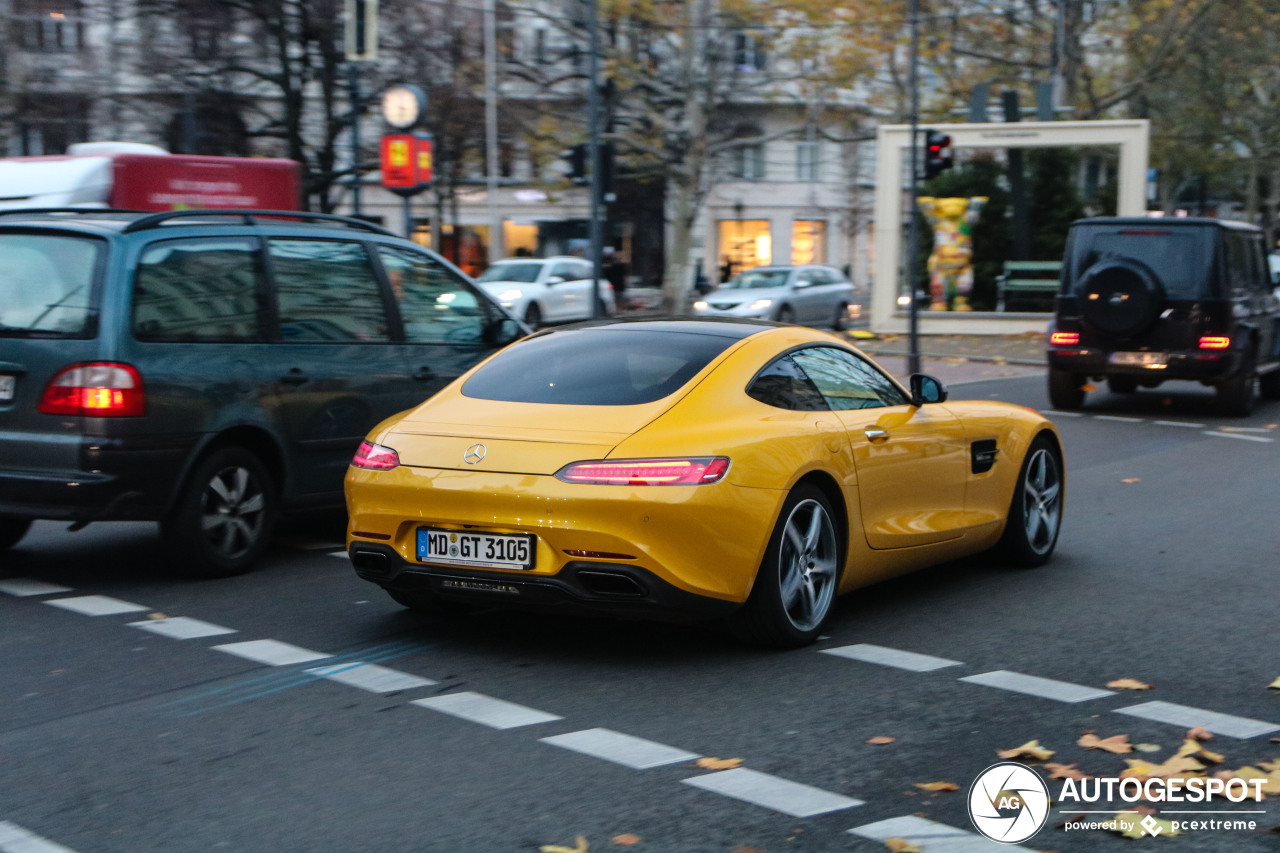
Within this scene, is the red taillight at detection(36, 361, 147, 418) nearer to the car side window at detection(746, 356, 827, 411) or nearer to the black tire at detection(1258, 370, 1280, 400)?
the car side window at detection(746, 356, 827, 411)

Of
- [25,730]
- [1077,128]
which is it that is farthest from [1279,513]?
[1077,128]

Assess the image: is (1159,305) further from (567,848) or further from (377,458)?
(567,848)

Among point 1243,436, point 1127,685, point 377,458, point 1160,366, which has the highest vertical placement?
point 377,458

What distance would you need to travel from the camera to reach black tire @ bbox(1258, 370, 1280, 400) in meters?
18.7

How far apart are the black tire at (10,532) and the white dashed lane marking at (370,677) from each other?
3287 mm

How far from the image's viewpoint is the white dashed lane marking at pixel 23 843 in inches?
157

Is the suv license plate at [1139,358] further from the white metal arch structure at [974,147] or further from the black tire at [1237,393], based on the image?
the white metal arch structure at [974,147]

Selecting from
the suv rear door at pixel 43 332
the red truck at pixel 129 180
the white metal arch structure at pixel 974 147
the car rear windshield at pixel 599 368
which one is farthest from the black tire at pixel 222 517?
the white metal arch structure at pixel 974 147

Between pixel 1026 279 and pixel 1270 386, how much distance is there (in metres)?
12.7

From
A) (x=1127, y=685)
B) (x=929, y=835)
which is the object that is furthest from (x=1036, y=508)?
(x=929, y=835)

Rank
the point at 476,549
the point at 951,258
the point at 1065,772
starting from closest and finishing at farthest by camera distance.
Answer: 1. the point at 1065,772
2. the point at 476,549
3. the point at 951,258

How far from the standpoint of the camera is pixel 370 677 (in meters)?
5.84

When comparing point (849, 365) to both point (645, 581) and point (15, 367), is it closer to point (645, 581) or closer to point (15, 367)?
point (645, 581)

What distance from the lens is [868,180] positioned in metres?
72.6
